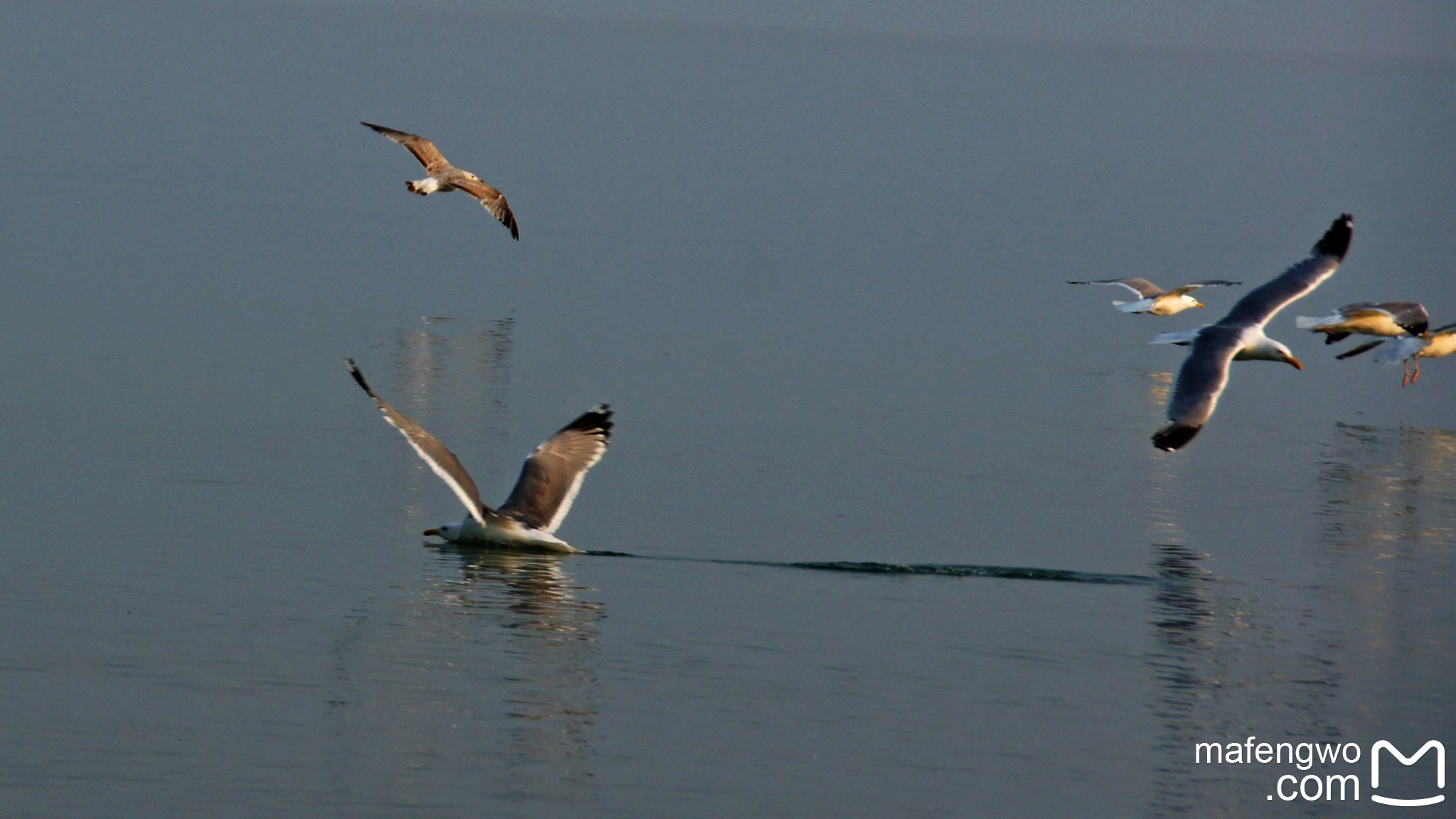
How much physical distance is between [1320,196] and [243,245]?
25.1 m

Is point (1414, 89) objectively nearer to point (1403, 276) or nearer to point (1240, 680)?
point (1403, 276)

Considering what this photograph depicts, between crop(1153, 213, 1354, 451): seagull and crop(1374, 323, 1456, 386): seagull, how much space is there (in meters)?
5.68

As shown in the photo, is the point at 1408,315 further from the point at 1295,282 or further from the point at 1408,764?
the point at 1408,764

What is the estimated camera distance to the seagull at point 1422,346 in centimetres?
2108

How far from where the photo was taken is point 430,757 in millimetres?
9516

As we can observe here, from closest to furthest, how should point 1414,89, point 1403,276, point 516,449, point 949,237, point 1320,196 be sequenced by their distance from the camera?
1. point 516,449
2. point 1403,276
3. point 949,237
4. point 1320,196
5. point 1414,89

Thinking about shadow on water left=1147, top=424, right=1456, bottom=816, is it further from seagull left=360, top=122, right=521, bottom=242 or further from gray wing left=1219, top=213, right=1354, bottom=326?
seagull left=360, top=122, right=521, bottom=242

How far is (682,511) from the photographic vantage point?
14.5 meters

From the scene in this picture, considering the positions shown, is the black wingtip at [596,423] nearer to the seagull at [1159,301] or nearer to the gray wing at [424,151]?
the gray wing at [424,151]

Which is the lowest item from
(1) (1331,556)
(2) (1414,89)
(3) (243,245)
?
(1) (1331,556)

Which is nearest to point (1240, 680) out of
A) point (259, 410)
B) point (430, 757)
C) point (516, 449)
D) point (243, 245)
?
point (430, 757)

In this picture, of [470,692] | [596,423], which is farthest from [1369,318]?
[470,692]

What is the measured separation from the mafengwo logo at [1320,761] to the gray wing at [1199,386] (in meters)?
2.93

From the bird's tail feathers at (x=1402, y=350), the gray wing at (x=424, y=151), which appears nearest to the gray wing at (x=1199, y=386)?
the bird's tail feathers at (x=1402, y=350)
